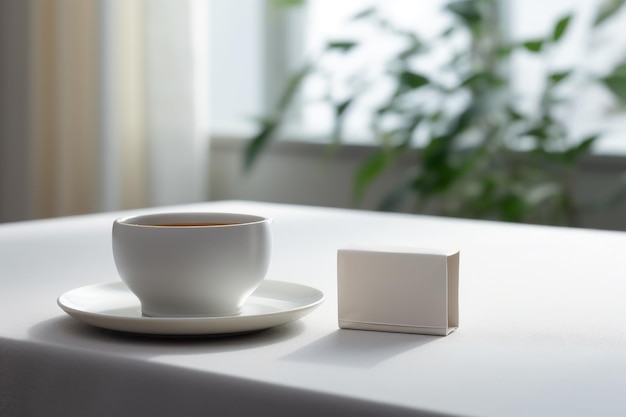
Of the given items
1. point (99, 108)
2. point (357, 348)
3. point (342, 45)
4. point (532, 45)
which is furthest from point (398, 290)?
point (99, 108)

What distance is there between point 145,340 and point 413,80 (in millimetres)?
1606

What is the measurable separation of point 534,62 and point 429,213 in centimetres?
48

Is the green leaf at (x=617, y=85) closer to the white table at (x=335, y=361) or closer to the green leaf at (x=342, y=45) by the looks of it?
the green leaf at (x=342, y=45)

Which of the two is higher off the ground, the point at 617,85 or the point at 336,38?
the point at 336,38

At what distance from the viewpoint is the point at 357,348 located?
1.92ft

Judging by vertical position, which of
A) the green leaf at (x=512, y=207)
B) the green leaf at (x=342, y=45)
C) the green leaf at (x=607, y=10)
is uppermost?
the green leaf at (x=607, y=10)

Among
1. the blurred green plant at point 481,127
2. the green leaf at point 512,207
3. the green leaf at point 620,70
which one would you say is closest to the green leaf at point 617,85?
the blurred green plant at point 481,127

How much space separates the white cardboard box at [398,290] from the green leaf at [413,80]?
1512 millimetres

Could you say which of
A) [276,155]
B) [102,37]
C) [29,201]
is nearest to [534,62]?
[276,155]

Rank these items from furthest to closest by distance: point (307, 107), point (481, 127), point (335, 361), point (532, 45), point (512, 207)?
point (307, 107)
point (481, 127)
point (512, 207)
point (532, 45)
point (335, 361)

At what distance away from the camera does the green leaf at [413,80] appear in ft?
6.97

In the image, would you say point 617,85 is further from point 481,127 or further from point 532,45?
point 481,127

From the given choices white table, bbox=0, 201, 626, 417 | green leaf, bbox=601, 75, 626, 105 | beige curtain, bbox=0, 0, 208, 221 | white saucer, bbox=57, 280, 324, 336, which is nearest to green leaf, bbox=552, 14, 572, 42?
green leaf, bbox=601, 75, 626, 105

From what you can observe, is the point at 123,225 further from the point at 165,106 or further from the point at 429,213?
the point at 165,106
